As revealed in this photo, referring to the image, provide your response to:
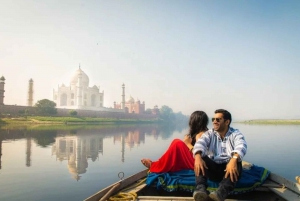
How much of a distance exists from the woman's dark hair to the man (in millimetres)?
606

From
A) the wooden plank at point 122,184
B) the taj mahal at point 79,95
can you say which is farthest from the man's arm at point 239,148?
the taj mahal at point 79,95

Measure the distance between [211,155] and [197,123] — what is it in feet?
2.60

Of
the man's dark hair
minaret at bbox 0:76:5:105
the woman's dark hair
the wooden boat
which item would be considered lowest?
the wooden boat

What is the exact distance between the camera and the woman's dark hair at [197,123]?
172 inches

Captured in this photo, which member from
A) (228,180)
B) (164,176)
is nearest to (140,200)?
(164,176)

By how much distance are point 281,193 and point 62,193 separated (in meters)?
4.61

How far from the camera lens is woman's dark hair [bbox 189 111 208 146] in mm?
4363

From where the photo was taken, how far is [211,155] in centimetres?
370

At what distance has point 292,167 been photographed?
9.82 m

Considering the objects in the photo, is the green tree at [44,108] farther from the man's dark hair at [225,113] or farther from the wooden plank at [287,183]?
the man's dark hair at [225,113]

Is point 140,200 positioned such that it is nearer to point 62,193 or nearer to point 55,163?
point 62,193

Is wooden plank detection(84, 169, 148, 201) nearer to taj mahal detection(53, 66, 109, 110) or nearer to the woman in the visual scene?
the woman

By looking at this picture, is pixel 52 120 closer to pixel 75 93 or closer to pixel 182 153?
pixel 75 93

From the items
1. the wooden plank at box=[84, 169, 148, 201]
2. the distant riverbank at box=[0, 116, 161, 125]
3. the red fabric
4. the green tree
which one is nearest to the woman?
the red fabric
